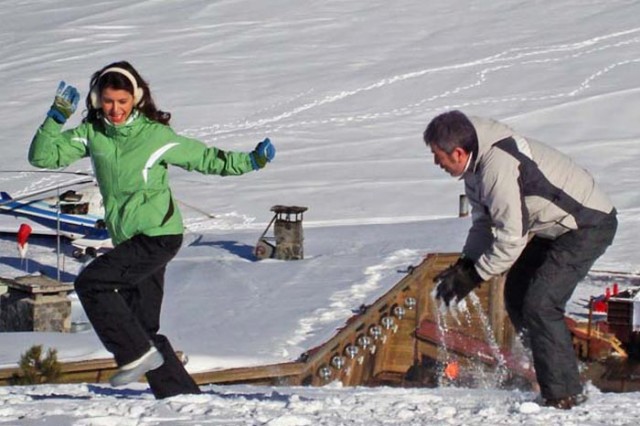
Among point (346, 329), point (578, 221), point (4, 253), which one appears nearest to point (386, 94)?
point (4, 253)

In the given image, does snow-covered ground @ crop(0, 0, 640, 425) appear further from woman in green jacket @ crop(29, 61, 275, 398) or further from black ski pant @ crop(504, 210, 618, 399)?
woman in green jacket @ crop(29, 61, 275, 398)

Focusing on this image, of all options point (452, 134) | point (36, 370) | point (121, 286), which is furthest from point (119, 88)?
point (36, 370)

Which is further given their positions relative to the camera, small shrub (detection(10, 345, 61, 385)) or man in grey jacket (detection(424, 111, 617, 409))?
small shrub (detection(10, 345, 61, 385))

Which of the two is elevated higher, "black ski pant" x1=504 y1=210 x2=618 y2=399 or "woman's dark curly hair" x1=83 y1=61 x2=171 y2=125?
"woman's dark curly hair" x1=83 y1=61 x2=171 y2=125

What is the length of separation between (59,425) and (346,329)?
180 inches

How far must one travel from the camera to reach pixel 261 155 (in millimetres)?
5422

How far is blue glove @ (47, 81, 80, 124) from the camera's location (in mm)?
5438

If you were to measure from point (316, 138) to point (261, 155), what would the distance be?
16.1m

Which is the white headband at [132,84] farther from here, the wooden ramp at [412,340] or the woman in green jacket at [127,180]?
the wooden ramp at [412,340]

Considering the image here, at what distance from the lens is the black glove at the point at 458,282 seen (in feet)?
16.6

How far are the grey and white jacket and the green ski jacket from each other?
0.93m

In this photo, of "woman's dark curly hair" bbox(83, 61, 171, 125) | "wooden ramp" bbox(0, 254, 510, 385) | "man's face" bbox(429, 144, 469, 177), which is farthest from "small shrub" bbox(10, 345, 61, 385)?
"man's face" bbox(429, 144, 469, 177)

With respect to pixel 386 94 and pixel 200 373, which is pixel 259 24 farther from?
pixel 200 373

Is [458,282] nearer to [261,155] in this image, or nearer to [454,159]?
[454,159]
